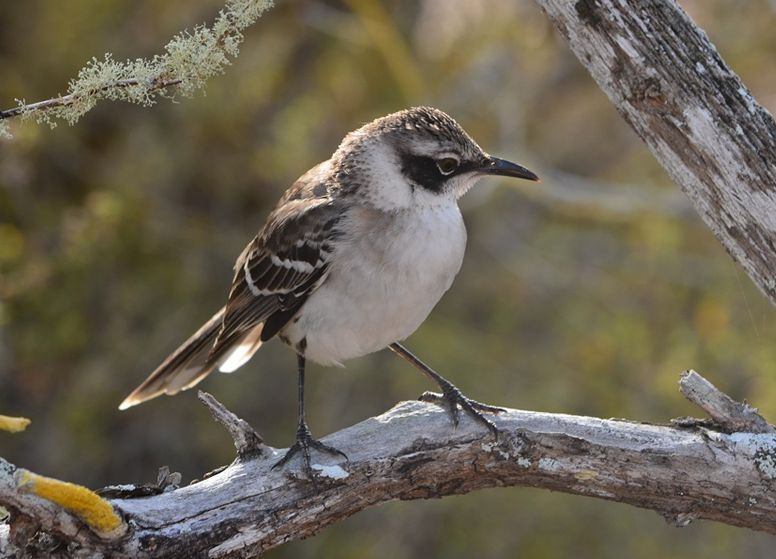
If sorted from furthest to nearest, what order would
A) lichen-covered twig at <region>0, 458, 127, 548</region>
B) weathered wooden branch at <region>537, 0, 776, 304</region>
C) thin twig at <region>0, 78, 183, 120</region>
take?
weathered wooden branch at <region>537, 0, 776, 304</region>, lichen-covered twig at <region>0, 458, 127, 548</region>, thin twig at <region>0, 78, 183, 120</region>

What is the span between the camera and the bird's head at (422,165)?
4.69 meters

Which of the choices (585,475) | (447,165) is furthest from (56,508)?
(447,165)

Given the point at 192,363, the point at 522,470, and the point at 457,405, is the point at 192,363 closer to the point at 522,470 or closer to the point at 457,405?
the point at 457,405

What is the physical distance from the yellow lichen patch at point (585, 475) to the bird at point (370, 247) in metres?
0.45

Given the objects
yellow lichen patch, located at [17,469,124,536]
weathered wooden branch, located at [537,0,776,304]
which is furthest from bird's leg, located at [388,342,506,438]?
yellow lichen patch, located at [17,469,124,536]

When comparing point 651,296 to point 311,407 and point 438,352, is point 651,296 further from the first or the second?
point 311,407

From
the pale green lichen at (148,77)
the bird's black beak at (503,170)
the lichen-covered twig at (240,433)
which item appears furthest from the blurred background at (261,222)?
the pale green lichen at (148,77)

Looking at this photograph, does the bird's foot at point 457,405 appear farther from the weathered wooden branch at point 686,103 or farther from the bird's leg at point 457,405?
the weathered wooden branch at point 686,103

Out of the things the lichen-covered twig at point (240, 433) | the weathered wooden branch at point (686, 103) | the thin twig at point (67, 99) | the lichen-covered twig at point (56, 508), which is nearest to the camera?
the thin twig at point (67, 99)

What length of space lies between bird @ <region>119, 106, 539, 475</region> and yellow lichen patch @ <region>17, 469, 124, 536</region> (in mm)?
968

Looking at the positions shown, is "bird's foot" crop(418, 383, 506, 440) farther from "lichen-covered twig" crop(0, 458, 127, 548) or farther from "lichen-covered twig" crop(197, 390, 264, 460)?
"lichen-covered twig" crop(0, 458, 127, 548)

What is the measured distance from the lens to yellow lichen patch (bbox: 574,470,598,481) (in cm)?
400

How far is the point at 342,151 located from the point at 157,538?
2105 millimetres

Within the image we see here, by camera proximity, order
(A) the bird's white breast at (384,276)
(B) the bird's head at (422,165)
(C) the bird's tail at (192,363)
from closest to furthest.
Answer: (A) the bird's white breast at (384,276) → (B) the bird's head at (422,165) → (C) the bird's tail at (192,363)
